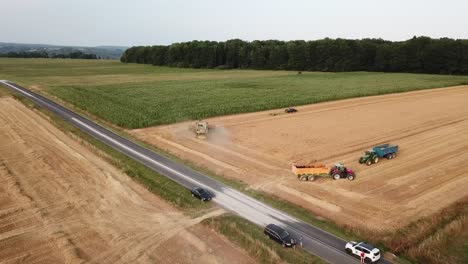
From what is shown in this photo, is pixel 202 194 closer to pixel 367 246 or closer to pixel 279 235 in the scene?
pixel 279 235

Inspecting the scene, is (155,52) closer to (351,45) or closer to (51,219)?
(351,45)

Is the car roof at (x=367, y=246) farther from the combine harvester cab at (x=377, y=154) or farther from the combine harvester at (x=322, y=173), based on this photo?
A: the combine harvester cab at (x=377, y=154)

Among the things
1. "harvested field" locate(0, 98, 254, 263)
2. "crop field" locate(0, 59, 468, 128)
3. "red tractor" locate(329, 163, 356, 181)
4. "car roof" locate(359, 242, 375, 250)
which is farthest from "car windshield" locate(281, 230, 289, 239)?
"crop field" locate(0, 59, 468, 128)

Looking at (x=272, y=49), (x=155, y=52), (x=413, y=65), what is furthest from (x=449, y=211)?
(x=155, y=52)

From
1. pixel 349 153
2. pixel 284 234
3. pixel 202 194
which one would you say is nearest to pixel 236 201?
pixel 202 194

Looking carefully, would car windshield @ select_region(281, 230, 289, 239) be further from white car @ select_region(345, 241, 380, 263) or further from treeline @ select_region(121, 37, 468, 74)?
treeline @ select_region(121, 37, 468, 74)
